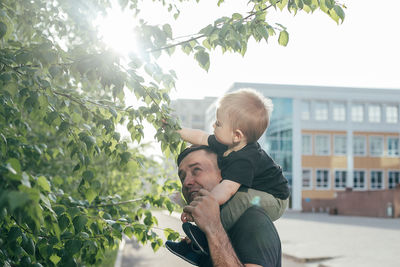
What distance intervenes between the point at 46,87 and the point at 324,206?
63.3 m

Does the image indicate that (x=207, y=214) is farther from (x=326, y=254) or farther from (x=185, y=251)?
(x=326, y=254)

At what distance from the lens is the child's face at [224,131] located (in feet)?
6.98

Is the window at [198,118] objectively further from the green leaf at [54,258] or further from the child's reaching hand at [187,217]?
the child's reaching hand at [187,217]

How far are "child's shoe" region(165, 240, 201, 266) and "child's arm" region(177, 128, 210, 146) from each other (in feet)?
1.65

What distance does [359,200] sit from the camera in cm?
4725

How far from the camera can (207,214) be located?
194cm

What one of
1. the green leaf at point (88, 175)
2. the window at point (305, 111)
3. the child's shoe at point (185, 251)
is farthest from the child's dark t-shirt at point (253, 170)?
Answer: the window at point (305, 111)

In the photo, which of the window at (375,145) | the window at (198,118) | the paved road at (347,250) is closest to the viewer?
the paved road at (347,250)

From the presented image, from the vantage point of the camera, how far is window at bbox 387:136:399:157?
6875cm

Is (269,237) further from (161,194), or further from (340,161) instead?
(340,161)

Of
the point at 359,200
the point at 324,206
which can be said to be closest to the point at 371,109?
the point at 324,206

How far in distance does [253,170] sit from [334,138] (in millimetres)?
68434

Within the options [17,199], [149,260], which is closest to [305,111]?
[149,260]

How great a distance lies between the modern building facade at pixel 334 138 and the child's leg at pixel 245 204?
212ft
